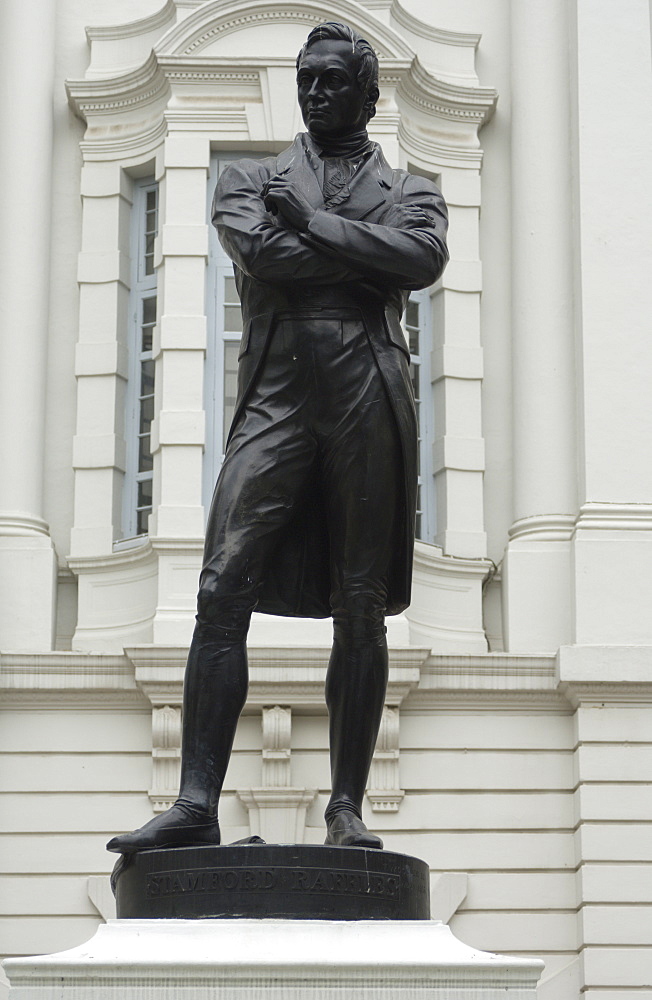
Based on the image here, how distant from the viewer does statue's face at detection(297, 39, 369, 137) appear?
270 inches

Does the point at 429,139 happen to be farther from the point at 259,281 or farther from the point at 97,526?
the point at 259,281

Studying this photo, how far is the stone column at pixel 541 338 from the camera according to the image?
15.9 metres

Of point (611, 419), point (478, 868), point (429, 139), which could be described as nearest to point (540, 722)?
point (478, 868)

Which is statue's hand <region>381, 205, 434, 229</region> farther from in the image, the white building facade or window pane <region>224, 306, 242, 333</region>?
window pane <region>224, 306, 242, 333</region>

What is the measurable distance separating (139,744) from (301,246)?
9190mm

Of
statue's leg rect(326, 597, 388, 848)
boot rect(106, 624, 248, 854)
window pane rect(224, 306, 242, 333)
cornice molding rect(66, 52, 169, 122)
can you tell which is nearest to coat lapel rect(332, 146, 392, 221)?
statue's leg rect(326, 597, 388, 848)

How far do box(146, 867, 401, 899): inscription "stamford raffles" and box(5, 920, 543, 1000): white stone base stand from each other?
15 cm

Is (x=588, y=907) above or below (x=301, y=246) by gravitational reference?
below

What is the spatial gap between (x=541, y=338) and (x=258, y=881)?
11.1 metres

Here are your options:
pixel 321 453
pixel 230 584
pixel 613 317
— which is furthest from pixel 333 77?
pixel 613 317

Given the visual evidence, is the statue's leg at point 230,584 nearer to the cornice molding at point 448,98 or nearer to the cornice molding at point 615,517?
the cornice molding at point 615,517

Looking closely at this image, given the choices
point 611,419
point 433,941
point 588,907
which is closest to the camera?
point 433,941

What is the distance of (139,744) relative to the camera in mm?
15273

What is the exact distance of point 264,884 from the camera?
19.2 ft
